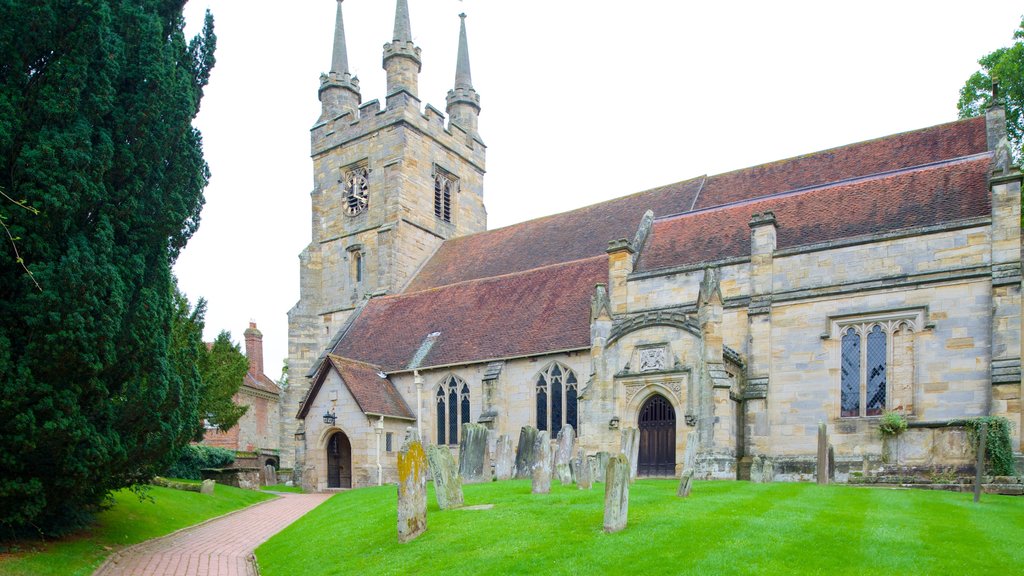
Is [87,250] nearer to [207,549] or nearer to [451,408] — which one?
[207,549]

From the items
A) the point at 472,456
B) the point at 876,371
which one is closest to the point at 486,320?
the point at 472,456

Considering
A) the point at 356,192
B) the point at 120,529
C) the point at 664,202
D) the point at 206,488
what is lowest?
the point at 206,488

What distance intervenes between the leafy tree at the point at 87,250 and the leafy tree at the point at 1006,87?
25.0 metres

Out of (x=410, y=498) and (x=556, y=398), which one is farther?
(x=556, y=398)

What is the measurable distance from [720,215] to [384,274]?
19.2m

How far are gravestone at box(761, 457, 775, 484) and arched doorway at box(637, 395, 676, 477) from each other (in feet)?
8.72

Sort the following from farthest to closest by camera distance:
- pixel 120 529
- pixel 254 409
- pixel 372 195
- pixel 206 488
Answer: pixel 254 409 < pixel 372 195 < pixel 206 488 < pixel 120 529

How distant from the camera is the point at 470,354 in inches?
1119

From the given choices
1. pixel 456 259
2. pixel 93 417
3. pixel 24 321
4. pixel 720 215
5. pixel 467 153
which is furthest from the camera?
pixel 467 153

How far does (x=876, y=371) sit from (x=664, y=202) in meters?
13.3

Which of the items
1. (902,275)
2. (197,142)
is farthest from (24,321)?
(902,275)

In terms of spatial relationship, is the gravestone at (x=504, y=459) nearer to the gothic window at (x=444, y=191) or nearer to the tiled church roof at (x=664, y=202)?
the tiled church roof at (x=664, y=202)

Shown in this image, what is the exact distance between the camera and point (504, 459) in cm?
2109

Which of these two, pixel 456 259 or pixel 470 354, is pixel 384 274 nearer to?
pixel 456 259
